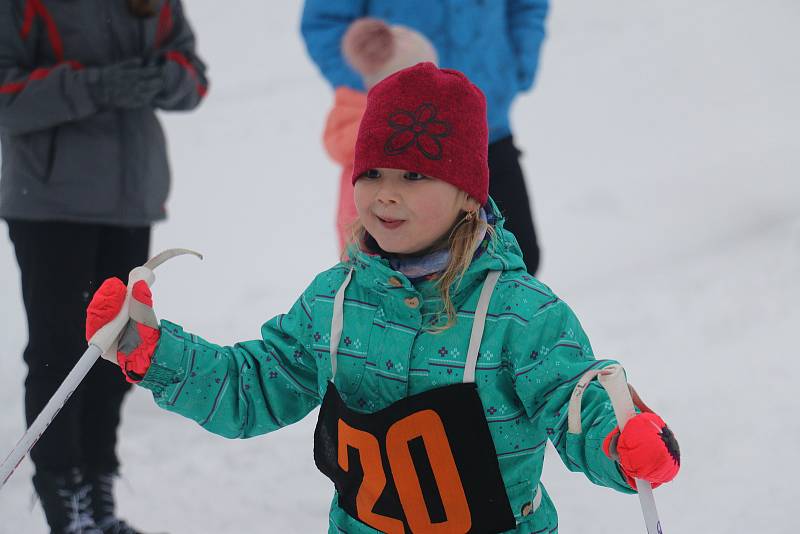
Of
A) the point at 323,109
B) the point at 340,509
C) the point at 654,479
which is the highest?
the point at 323,109

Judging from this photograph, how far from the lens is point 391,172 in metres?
1.78

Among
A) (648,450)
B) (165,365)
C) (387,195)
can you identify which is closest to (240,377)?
(165,365)

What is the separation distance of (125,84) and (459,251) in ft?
4.35

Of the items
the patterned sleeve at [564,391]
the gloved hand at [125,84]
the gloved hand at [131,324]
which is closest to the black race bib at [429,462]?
the patterned sleeve at [564,391]

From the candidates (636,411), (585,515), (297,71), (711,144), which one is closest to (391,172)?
(636,411)

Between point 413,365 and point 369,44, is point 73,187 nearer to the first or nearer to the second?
point 369,44

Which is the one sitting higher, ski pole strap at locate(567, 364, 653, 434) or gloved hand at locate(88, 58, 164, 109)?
gloved hand at locate(88, 58, 164, 109)

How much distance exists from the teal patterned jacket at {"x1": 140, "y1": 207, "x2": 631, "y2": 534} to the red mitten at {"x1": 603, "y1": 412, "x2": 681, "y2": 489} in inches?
3.0

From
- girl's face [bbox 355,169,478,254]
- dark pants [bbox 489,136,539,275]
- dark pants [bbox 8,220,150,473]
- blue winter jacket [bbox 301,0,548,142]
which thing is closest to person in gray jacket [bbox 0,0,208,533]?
dark pants [bbox 8,220,150,473]

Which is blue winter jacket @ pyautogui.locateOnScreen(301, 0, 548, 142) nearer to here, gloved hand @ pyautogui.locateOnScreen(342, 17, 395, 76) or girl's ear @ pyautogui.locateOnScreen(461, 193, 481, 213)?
gloved hand @ pyautogui.locateOnScreen(342, 17, 395, 76)

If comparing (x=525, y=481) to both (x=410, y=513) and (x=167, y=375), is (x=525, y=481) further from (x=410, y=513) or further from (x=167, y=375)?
(x=167, y=375)

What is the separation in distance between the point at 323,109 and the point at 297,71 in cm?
109

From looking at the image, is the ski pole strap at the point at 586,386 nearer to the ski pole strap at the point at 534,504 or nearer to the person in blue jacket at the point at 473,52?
the ski pole strap at the point at 534,504

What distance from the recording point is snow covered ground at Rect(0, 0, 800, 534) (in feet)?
10.6
